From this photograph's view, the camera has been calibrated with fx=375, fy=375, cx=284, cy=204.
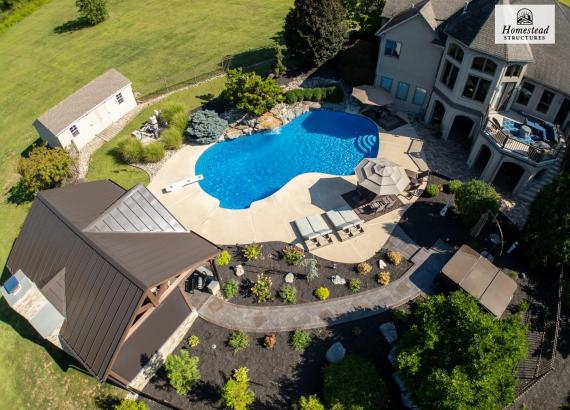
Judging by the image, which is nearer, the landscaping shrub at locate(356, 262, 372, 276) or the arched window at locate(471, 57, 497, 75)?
the landscaping shrub at locate(356, 262, 372, 276)

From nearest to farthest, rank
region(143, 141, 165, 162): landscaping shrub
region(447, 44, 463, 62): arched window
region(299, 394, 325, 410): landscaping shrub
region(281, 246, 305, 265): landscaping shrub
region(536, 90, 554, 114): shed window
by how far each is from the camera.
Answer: region(299, 394, 325, 410): landscaping shrub → region(281, 246, 305, 265): landscaping shrub → region(536, 90, 554, 114): shed window → region(447, 44, 463, 62): arched window → region(143, 141, 165, 162): landscaping shrub

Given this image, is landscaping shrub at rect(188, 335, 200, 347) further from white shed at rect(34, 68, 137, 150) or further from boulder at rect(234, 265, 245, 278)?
white shed at rect(34, 68, 137, 150)

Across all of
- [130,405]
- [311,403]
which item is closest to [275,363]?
[311,403]

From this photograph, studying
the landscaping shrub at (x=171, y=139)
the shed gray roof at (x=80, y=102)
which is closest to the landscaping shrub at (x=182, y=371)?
the landscaping shrub at (x=171, y=139)

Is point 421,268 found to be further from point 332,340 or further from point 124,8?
point 124,8

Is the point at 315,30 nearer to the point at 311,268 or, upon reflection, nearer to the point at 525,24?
the point at 525,24

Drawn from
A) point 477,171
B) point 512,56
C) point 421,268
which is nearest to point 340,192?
point 421,268

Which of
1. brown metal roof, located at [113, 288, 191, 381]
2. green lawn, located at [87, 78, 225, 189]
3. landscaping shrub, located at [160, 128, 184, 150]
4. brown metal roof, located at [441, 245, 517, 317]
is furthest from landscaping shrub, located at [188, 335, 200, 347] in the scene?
landscaping shrub, located at [160, 128, 184, 150]
